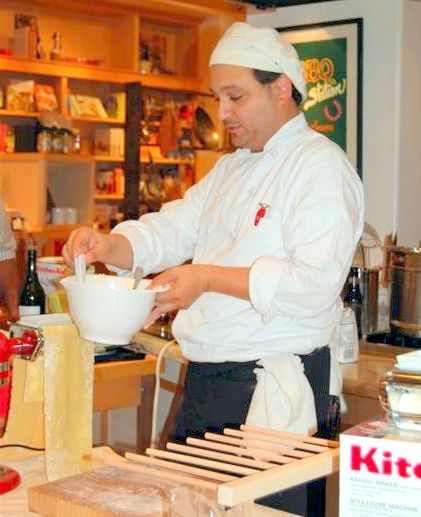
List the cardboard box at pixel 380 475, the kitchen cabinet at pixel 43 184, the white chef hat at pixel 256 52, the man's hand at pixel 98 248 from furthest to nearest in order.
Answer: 1. the kitchen cabinet at pixel 43 184
2. the white chef hat at pixel 256 52
3. the man's hand at pixel 98 248
4. the cardboard box at pixel 380 475

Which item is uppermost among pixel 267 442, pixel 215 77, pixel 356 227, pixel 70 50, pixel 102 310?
pixel 70 50

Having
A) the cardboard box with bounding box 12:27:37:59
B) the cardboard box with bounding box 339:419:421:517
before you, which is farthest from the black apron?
the cardboard box with bounding box 12:27:37:59

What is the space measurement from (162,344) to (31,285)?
2.06ft

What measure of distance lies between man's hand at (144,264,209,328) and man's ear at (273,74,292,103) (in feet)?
1.59

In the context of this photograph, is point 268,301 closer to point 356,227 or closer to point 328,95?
point 356,227

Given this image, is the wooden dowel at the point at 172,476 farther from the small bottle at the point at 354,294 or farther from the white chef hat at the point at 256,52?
the small bottle at the point at 354,294

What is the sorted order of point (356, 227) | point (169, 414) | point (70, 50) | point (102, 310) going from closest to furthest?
point (102, 310), point (356, 227), point (169, 414), point (70, 50)

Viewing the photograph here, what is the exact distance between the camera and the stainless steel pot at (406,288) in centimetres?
292

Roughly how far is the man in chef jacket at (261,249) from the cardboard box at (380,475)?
92 cm

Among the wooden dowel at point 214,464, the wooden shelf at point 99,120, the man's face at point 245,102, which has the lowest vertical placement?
the wooden dowel at point 214,464

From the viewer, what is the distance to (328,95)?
3674mm

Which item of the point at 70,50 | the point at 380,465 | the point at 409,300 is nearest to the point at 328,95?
the point at 409,300

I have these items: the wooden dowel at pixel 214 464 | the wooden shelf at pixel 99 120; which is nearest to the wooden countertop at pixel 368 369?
the wooden dowel at pixel 214 464

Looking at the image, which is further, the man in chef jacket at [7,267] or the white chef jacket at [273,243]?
the man in chef jacket at [7,267]
